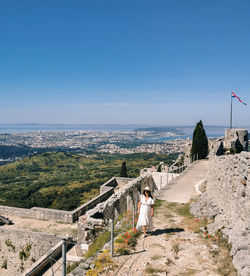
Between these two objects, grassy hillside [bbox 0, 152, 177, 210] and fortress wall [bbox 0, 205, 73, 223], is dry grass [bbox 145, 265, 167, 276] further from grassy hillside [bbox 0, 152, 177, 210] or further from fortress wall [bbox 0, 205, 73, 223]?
grassy hillside [bbox 0, 152, 177, 210]

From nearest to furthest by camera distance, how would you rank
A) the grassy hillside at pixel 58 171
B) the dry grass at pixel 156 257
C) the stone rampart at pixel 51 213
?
1. the dry grass at pixel 156 257
2. the stone rampart at pixel 51 213
3. the grassy hillside at pixel 58 171

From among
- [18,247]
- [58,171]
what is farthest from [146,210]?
[58,171]

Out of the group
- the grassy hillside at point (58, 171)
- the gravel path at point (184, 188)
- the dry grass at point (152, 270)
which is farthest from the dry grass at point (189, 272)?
the grassy hillside at point (58, 171)

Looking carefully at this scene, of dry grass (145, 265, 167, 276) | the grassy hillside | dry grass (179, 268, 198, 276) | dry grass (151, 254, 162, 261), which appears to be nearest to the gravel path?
dry grass (151, 254, 162, 261)

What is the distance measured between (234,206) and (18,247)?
1020 cm

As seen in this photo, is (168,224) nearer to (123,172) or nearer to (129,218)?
(129,218)

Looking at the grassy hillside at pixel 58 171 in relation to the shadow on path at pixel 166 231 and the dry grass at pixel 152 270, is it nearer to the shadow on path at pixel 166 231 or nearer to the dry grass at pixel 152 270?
the shadow on path at pixel 166 231

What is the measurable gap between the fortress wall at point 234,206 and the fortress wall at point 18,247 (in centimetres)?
730

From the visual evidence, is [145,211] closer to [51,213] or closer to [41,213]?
[51,213]

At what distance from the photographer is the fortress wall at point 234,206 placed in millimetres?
5755

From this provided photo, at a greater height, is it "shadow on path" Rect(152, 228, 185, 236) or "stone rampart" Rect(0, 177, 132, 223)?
"shadow on path" Rect(152, 228, 185, 236)

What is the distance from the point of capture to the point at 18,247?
11.8 meters

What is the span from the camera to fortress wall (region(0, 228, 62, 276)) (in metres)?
11.4

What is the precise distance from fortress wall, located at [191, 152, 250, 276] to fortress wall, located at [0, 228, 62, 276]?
7.30 metres
